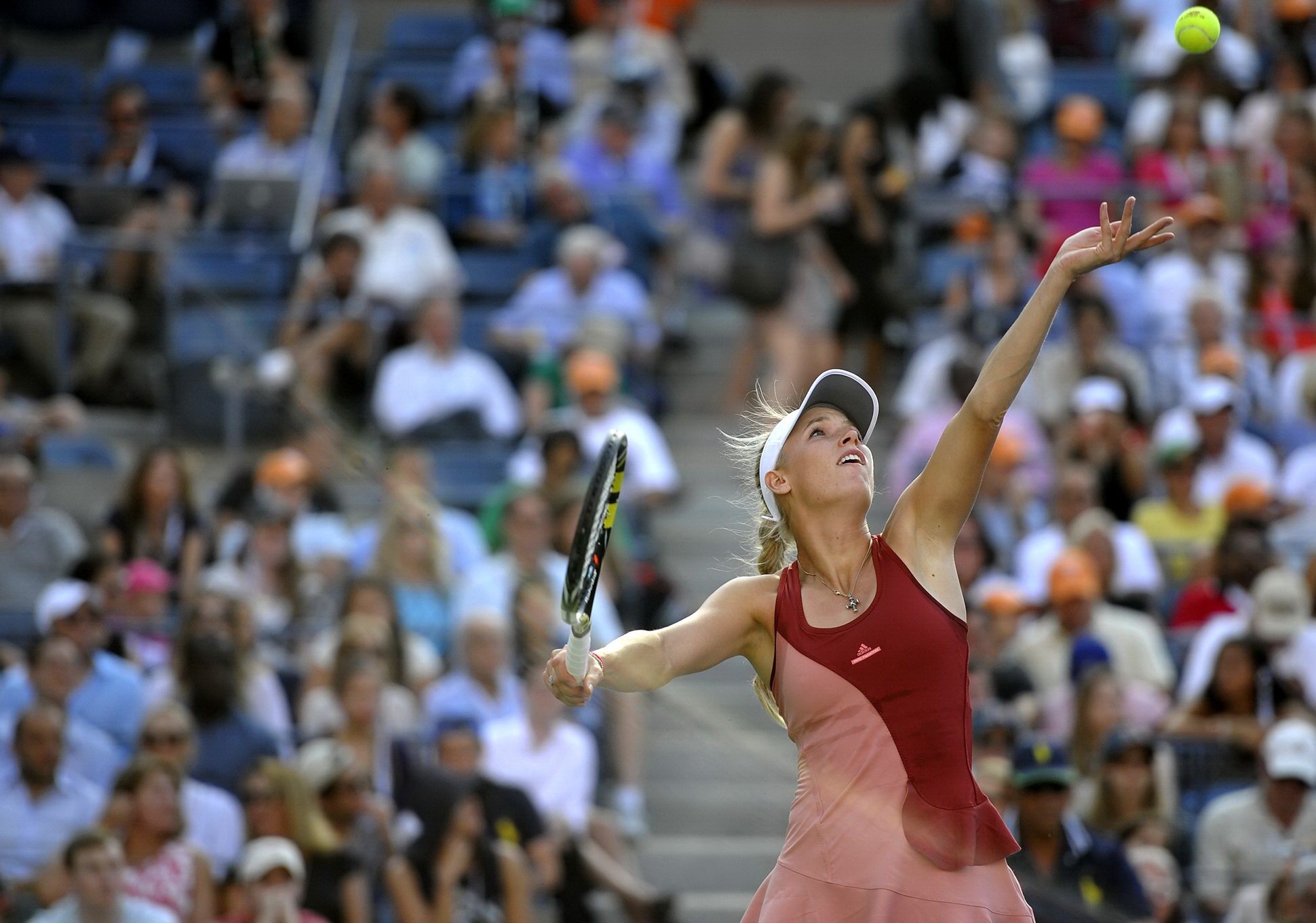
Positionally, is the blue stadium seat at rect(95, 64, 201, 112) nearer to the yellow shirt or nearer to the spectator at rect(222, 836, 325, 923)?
the yellow shirt

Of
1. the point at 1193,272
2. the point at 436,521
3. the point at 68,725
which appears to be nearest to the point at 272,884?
the point at 68,725

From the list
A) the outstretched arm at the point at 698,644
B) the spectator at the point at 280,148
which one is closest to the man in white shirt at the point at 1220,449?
the spectator at the point at 280,148

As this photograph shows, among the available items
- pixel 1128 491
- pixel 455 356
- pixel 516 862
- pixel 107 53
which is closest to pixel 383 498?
pixel 455 356

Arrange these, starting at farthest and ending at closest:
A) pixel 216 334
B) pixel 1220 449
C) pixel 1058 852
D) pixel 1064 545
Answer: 1. pixel 216 334
2. pixel 1220 449
3. pixel 1064 545
4. pixel 1058 852

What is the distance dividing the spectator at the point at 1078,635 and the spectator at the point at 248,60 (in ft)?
24.4

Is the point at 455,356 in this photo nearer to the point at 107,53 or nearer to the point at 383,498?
the point at 383,498

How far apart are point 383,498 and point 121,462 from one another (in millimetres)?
1907

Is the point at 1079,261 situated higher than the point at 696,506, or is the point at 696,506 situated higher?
the point at 1079,261

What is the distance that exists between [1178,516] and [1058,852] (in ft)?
10.9

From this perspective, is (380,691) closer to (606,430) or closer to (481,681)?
(481,681)

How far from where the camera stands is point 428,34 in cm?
1577

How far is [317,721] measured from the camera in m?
9.45

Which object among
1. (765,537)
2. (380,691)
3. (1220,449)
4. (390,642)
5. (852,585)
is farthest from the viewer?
(1220,449)

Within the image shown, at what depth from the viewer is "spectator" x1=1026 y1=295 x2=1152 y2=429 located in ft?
38.7
